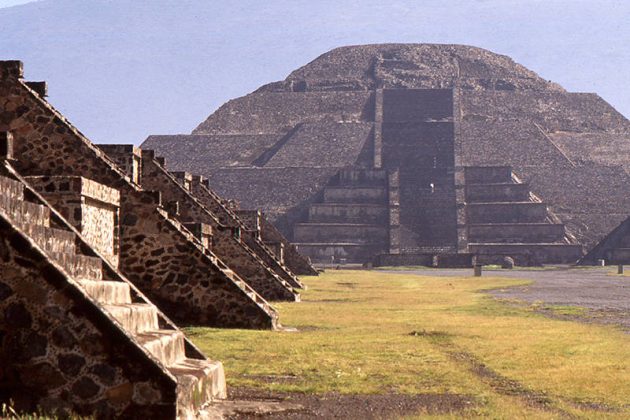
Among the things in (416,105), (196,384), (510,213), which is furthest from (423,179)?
(196,384)

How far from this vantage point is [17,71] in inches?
708

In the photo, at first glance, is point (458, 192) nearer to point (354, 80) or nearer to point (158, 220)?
point (354, 80)

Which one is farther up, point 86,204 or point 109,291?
point 86,204

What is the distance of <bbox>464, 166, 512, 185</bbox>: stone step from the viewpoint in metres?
86.8

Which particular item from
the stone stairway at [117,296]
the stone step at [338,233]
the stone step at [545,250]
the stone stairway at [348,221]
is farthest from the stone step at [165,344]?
the stone step at [338,233]

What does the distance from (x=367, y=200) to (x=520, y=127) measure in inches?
941

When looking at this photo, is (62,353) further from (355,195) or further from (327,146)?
(327,146)

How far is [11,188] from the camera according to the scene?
31.4ft

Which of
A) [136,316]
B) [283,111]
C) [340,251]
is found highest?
[283,111]

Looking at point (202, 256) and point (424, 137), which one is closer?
point (202, 256)

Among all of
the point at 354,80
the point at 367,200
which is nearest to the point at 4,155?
the point at 367,200

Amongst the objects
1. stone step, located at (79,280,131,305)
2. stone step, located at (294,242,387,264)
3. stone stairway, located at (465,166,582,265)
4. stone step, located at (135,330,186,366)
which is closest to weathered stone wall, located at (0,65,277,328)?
stone step, located at (79,280,131,305)

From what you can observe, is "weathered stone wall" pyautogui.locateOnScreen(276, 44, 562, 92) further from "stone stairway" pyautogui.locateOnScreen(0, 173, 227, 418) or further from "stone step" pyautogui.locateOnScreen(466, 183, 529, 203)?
"stone stairway" pyautogui.locateOnScreen(0, 173, 227, 418)

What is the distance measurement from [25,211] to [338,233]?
71725 mm
